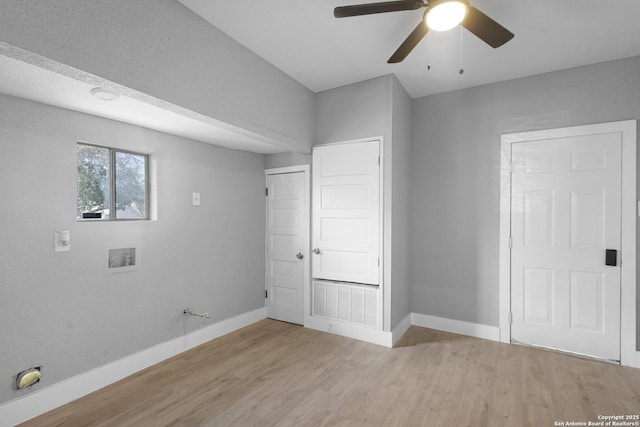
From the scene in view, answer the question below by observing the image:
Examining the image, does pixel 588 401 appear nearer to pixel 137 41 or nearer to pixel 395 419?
pixel 395 419

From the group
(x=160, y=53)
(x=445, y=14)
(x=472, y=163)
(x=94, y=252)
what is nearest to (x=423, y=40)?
(x=445, y=14)

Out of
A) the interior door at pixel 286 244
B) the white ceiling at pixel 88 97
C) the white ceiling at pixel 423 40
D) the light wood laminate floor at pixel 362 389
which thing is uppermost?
the white ceiling at pixel 423 40

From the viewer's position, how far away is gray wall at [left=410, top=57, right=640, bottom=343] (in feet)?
9.94

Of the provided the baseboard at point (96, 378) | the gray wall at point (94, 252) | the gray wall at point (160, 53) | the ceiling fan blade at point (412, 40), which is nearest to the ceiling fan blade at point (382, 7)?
the ceiling fan blade at point (412, 40)

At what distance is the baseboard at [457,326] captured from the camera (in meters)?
3.41

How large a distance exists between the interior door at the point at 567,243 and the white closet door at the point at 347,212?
1.54 metres

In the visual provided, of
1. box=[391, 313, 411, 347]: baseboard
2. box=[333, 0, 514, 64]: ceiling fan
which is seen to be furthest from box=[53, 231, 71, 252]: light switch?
box=[391, 313, 411, 347]: baseboard

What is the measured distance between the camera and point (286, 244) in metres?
4.08

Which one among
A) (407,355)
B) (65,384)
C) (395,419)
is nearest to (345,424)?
(395,419)

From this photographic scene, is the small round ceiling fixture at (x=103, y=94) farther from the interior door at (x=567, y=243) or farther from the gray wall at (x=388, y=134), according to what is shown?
the interior door at (x=567, y=243)

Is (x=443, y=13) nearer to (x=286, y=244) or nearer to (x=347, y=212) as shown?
(x=347, y=212)

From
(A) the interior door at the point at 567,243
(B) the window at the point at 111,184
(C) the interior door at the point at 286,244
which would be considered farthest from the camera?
(C) the interior door at the point at 286,244

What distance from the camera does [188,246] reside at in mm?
3242

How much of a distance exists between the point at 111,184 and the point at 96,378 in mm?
1619
